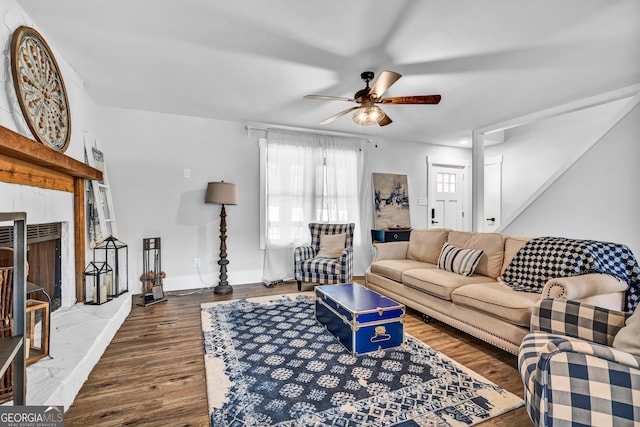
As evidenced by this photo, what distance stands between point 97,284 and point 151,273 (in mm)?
1020

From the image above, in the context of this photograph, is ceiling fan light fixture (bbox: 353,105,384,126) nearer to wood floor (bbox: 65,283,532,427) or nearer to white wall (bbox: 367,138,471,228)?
wood floor (bbox: 65,283,532,427)

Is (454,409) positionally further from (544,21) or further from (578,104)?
(578,104)

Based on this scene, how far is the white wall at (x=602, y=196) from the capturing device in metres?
3.52

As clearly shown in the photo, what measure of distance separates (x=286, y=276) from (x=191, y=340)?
2.13m

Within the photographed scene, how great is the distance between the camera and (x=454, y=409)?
1589mm

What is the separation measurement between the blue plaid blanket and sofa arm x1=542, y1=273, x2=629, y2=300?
0.24ft

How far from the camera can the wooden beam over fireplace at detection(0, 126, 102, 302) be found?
1667 mm

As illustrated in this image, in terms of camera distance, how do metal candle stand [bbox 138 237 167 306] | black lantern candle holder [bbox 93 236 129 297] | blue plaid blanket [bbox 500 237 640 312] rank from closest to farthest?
blue plaid blanket [bbox 500 237 640 312] < black lantern candle holder [bbox 93 236 129 297] < metal candle stand [bbox 138 237 167 306]

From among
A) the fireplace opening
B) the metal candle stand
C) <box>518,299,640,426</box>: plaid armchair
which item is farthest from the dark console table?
the fireplace opening

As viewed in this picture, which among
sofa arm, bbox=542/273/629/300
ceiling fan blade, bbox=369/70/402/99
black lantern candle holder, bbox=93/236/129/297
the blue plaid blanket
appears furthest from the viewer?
black lantern candle holder, bbox=93/236/129/297

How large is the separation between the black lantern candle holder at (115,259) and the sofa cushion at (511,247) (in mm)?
3840

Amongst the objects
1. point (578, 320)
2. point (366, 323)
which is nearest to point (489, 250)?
point (578, 320)

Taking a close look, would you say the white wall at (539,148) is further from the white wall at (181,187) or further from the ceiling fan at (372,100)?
the white wall at (181,187)

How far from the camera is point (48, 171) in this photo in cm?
235
